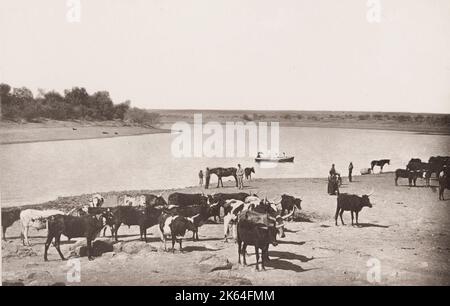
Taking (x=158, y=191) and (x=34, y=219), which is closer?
(x=34, y=219)

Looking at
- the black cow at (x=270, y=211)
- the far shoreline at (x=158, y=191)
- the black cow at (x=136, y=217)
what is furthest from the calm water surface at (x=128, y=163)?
the black cow at (x=270, y=211)

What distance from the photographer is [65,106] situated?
472 inches

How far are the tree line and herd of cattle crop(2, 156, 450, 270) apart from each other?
7.69 feet

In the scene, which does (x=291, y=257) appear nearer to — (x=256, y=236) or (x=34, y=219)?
(x=256, y=236)

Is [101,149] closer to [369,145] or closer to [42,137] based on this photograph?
[42,137]

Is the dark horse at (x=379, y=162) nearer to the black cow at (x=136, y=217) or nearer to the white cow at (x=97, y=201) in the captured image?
the black cow at (x=136, y=217)

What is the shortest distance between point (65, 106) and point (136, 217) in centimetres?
418

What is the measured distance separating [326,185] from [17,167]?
7.40 meters

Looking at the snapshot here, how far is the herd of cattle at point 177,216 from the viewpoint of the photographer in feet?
29.0

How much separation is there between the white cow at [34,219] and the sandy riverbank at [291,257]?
1.15 ft

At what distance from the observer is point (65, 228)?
903 cm

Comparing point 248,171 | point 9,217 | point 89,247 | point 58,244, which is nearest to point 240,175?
point 248,171

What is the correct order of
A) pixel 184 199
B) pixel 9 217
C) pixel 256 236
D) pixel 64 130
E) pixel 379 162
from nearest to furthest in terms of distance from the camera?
pixel 256 236
pixel 9 217
pixel 184 199
pixel 64 130
pixel 379 162

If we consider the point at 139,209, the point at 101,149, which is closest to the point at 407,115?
the point at 139,209
